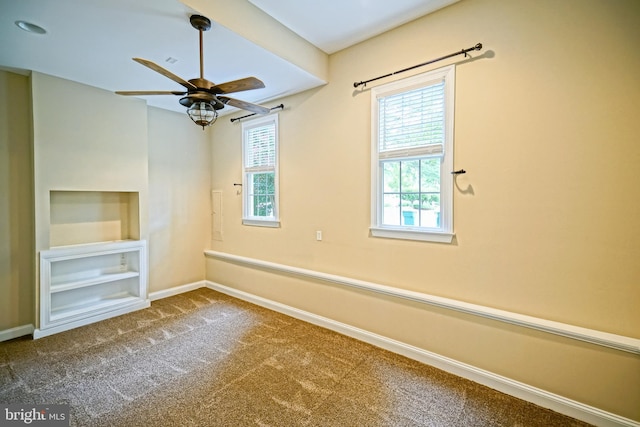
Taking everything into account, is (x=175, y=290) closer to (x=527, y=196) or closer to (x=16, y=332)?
(x=16, y=332)

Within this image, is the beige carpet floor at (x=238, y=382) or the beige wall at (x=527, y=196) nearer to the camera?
the beige wall at (x=527, y=196)

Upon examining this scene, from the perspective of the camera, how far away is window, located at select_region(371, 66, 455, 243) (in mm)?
2498

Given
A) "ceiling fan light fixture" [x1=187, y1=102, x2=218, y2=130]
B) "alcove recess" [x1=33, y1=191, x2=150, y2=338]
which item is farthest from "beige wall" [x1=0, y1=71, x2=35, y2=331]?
"ceiling fan light fixture" [x1=187, y1=102, x2=218, y2=130]

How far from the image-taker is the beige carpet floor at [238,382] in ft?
6.44

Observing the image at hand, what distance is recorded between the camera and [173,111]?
439 centimetres

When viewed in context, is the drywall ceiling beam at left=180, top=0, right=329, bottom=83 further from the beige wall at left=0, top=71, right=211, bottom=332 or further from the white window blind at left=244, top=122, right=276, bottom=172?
the beige wall at left=0, top=71, right=211, bottom=332

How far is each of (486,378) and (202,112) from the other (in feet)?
10.1

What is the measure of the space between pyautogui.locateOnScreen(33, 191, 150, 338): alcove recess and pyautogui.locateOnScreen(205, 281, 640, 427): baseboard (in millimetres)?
2376

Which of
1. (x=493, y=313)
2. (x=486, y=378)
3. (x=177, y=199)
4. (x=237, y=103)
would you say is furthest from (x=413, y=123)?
(x=177, y=199)

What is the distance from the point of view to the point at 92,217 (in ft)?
12.3

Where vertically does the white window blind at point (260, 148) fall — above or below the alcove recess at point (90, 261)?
above

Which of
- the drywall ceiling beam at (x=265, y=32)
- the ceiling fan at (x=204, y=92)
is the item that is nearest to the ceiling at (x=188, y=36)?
the drywall ceiling beam at (x=265, y=32)

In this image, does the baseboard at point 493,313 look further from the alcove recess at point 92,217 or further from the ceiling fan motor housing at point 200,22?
the ceiling fan motor housing at point 200,22

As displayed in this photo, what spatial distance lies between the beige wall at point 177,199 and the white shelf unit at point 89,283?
0.93ft
